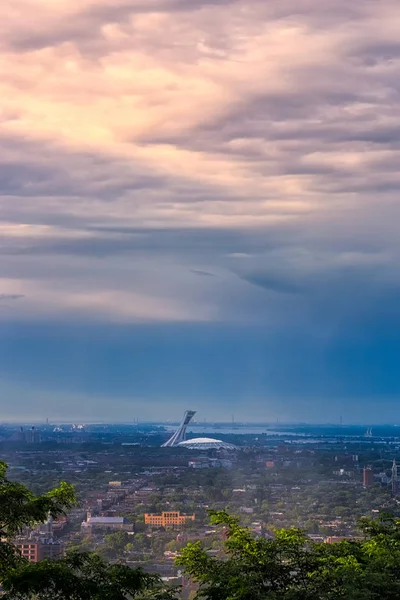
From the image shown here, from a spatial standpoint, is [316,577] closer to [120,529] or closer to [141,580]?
[141,580]

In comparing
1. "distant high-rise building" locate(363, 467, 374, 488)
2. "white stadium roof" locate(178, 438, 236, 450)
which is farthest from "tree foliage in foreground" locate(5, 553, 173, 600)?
"white stadium roof" locate(178, 438, 236, 450)

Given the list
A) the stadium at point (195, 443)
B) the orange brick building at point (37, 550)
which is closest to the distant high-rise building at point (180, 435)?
the stadium at point (195, 443)

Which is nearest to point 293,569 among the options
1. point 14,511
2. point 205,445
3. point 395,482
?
point 14,511

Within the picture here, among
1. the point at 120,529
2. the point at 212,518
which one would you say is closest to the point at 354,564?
the point at 212,518

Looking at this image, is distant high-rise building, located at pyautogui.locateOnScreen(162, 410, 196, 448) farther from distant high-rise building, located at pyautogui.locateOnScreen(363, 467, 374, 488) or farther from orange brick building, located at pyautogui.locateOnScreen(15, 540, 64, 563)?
orange brick building, located at pyautogui.locateOnScreen(15, 540, 64, 563)

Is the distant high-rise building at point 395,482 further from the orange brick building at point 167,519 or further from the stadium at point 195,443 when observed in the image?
the stadium at point 195,443

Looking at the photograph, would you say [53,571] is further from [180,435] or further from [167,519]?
[180,435]

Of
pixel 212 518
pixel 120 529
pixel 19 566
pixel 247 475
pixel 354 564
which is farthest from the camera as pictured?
pixel 247 475
